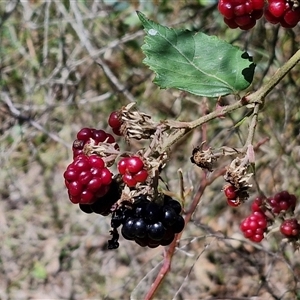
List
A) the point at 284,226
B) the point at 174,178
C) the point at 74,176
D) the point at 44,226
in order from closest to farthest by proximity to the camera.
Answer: the point at 74,176
the point at 284,226
the point at 174,178
the point at 44,226

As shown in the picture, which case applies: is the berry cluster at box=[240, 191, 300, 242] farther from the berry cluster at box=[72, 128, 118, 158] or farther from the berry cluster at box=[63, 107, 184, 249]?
the berry cluster at box=[72, 128, 118, 158]

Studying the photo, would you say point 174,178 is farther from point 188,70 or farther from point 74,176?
point 74,176

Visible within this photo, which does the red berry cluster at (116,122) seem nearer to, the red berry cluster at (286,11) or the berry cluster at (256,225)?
the red berry cluster at (286,11)

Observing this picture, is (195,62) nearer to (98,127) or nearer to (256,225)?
(256,225)

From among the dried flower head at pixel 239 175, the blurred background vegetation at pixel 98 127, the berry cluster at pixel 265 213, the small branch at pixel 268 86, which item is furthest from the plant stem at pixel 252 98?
the blurred background vegetation at pixel 98 127

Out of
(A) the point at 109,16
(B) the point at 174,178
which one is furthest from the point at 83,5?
(B) the point at 174,178

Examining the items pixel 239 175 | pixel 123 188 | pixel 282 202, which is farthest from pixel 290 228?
pixel 123 188
